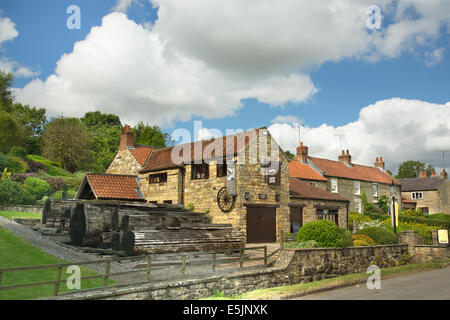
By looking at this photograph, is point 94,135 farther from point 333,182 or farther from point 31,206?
point 333,182

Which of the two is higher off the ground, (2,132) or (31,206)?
(2,132)

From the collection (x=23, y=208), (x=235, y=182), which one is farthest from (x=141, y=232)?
(x=23, y=208)

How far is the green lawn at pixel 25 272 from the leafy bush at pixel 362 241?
40.9ft

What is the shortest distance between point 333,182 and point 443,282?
91.4ft

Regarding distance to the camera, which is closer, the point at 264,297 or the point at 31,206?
the point at 264,297

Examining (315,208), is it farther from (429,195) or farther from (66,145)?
(66,145)

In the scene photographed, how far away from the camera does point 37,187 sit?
36.5 metres

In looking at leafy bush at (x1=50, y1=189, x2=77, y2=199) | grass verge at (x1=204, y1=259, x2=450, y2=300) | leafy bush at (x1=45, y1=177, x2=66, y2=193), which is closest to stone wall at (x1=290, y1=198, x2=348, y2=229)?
grass verge at (x1=204, y1=259, x2=450, y2=300)

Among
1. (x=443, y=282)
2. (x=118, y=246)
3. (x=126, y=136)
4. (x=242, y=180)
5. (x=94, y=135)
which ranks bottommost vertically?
(x=443, y=282)

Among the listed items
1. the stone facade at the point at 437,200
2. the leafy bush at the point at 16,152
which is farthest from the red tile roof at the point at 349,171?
the leafy bush at the point at 16,152

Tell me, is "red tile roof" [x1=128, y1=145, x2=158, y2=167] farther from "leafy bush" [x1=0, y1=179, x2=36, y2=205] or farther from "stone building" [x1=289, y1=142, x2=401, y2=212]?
"stone building" [x1=289, y1=142, x2=401, y2=212]

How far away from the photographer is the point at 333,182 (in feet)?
137
